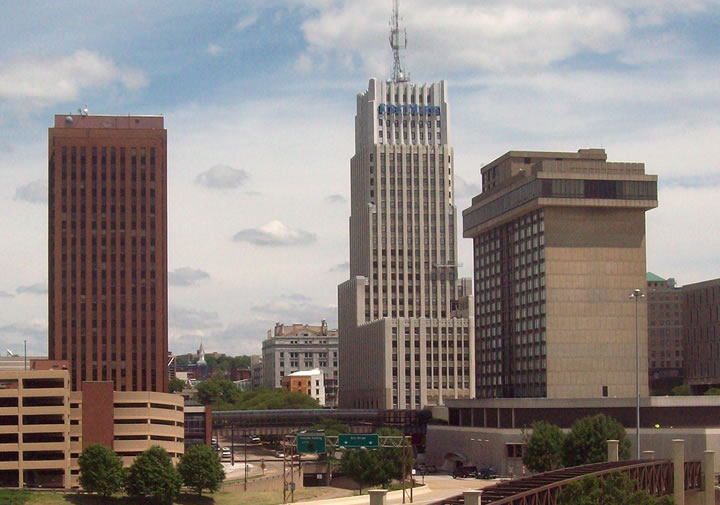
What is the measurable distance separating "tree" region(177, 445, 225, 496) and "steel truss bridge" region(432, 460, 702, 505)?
68.3 m

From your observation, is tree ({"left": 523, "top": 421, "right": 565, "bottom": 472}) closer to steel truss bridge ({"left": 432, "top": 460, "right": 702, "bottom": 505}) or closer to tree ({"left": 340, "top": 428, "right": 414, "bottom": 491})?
tree ({"left": 340, "top": 428, "right": 414, "bottom": 491})

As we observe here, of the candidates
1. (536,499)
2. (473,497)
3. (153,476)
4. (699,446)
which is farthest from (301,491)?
(473,497)

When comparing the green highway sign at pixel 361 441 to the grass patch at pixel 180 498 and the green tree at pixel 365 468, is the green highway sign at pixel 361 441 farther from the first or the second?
the green tree at pixel 365 468

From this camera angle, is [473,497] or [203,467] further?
[203,467]

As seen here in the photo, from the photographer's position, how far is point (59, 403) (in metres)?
185

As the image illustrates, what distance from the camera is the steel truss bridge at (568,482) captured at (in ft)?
282

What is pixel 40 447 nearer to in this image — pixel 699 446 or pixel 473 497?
pixel 699 446

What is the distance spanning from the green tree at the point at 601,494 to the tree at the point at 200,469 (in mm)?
87813

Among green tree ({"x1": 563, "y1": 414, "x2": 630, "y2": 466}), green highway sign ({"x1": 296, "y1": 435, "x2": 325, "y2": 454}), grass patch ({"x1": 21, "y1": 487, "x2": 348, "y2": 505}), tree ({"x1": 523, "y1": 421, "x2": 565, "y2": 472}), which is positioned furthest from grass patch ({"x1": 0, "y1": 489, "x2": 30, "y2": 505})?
green tree ({"x1": 563, "y1": 414, "x2": 630, "y2": 466})

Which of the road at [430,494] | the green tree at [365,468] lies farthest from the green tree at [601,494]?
the green tree at [365,468]

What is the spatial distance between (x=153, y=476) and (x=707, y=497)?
71828mm

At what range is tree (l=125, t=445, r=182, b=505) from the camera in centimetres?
16750

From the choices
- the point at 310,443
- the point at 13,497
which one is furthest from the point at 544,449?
the point at 13,497

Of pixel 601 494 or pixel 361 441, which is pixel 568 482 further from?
pixel 361 441
